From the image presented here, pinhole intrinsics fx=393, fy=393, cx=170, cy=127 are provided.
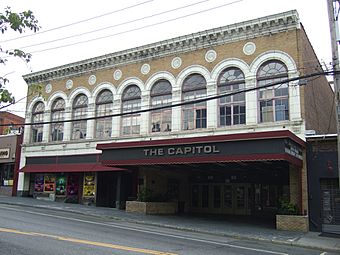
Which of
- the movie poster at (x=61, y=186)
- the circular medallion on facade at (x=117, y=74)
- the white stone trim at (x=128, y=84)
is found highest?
the circular medallion on facade at (x=117, y=74)

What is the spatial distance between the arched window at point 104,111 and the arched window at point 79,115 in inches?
51.9

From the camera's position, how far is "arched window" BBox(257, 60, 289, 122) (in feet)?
71.5

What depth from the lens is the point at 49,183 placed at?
3203 centimetres

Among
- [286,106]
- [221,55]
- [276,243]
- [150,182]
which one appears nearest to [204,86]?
[221,55]

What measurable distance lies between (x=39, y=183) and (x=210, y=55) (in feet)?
59.9

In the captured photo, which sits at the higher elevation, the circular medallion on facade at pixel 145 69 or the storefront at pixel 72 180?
the circular medallion on facade at pixel 145 69

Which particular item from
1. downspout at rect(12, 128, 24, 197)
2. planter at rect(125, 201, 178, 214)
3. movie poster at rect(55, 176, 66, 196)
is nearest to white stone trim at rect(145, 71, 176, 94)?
planter at rect(125, 201, 178, 214)

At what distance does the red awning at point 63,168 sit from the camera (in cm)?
2752

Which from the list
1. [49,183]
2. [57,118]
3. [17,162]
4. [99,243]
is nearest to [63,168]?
[49,183]

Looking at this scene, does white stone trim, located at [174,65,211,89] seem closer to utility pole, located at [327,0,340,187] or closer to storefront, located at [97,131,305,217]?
storefront, located at [97,131,305,217]

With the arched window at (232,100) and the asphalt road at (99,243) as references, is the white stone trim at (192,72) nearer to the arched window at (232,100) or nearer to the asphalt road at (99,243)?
the arched window at (232,100)

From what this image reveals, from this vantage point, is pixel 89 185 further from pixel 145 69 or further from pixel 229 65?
pixel 229 65

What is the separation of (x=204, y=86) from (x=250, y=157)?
862 centimetres

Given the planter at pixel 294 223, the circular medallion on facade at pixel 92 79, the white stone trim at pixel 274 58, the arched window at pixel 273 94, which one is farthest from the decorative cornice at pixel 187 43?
the planter at pixel 294 223
